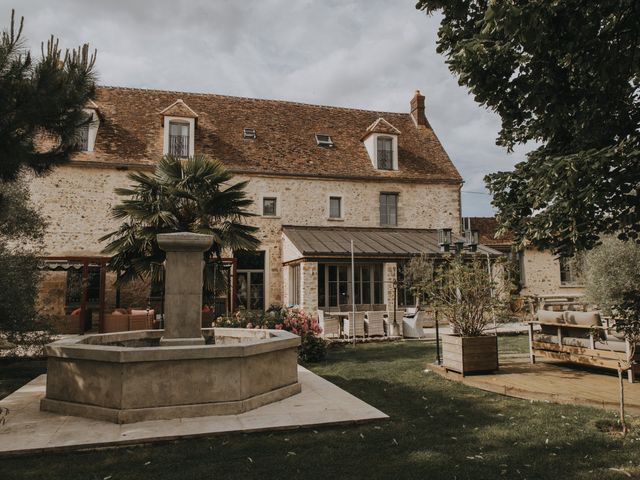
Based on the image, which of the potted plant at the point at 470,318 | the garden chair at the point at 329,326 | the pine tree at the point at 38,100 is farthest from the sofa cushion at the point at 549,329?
the pine tree at the point at 38,100

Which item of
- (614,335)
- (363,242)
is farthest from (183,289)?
(363,242)

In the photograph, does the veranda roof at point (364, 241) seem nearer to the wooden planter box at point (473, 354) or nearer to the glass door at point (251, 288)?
the glass door at point (251, 288)

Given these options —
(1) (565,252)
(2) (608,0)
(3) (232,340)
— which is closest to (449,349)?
(1) (565,252)

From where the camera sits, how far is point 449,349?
26.2 feet

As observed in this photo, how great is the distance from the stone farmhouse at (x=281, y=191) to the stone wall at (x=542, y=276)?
14.5 feet

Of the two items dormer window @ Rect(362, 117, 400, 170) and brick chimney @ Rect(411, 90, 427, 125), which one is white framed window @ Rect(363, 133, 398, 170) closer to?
dormer window @ Rect(362, 117, 400, 170)

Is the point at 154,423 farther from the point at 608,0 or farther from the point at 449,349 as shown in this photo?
the point at 608,0

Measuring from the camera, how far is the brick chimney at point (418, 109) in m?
23.1

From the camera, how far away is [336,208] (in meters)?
19.4

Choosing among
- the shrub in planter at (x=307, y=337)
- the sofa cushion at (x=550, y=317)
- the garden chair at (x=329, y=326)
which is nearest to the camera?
the sofa cushion at (x=550, y=317)

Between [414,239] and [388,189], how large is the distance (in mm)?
2536

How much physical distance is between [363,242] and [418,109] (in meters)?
9.08

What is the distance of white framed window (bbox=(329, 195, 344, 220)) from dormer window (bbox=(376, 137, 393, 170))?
2381mm

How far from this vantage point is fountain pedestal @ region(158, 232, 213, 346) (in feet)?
21.8
